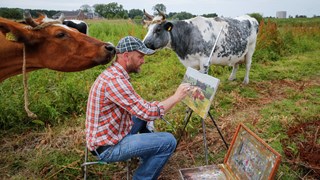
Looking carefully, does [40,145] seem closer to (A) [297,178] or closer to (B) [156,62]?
(A) [297,178]

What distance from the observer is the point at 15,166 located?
349 cm

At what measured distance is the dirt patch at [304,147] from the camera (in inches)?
119

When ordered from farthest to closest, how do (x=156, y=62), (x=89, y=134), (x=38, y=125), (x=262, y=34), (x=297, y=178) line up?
(x=262, y=34)
(x=156, y=62)
(x=38, y=125)
(x=297, y=178)
(x=89, y=134)

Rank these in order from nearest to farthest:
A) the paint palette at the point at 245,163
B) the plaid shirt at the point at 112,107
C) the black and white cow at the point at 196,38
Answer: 1. the paint palette at the point at 245,163
2. the plaid shirt at the point at 112,107
3. the black and white cow at the point at 196,38

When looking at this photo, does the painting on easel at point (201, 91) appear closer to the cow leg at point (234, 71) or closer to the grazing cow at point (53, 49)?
the grazing cow at point (53, 49)

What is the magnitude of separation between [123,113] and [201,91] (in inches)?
31.0

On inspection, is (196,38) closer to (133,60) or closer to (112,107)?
(133,60)

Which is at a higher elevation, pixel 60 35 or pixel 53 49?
pixel 60 35

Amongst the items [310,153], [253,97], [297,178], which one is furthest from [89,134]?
[253,97]

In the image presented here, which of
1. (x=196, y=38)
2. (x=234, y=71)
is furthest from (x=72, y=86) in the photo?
(x=234, y=71)

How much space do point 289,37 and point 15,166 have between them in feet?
35.0

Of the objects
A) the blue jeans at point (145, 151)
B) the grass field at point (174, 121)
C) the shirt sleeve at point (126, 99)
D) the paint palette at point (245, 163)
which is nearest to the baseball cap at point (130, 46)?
the shirt sleeve at point (126, 99)

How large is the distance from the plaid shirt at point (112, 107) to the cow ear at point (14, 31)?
69 cm

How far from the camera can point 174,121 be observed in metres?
4.13
